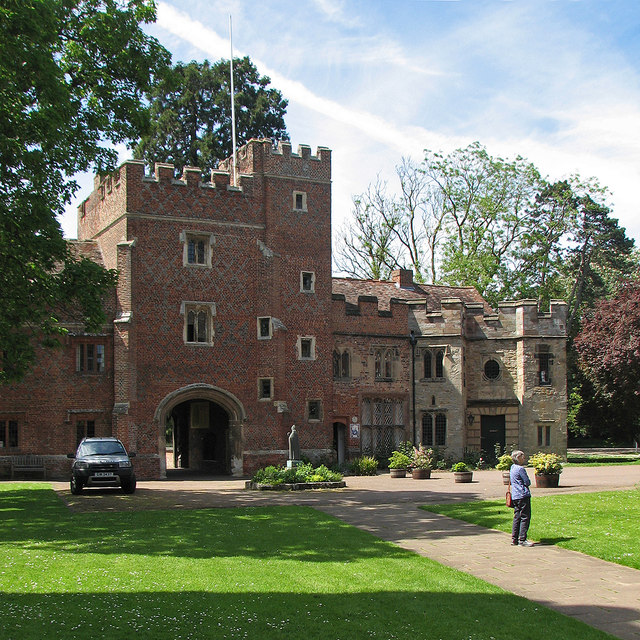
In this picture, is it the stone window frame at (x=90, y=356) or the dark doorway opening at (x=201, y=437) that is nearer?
the stone window frame at (x=90, y=356)

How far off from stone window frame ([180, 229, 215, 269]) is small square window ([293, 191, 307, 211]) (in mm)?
3900

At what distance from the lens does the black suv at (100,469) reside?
827 inches

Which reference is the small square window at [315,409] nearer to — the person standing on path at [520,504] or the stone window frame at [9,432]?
the stone window frame at [9,432]

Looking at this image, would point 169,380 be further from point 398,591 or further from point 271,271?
point 398,591

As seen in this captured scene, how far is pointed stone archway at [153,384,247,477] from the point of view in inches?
1128

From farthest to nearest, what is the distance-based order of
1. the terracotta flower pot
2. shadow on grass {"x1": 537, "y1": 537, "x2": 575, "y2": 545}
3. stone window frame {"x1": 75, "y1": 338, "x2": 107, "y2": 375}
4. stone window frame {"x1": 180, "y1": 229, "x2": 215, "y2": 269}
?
stone window frame {"x1": 180, "y1": 229, "x2": 215, "y2": 269}
stone window frame {"x1": 75, "y1": 338, "x2": 107, "y2": 375}
the terracotta flower pot
shadow on grass {"x1": 537, "y1": 537, "x2": 575, "y2": 545}

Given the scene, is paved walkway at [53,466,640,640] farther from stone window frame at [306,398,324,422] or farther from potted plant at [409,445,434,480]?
stone window frame at [306,398,324,422]

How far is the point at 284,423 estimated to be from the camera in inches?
1197

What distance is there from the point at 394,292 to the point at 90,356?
1557cm

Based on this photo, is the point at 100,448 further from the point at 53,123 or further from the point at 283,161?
the point at 283,161

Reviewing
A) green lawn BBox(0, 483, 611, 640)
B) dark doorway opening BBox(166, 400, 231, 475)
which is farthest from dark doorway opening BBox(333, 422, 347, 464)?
green lawn BBox(0, 483, 611, 640)

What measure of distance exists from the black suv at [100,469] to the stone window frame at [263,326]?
9513 mm

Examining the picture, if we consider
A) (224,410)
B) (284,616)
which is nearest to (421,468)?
(224,410)

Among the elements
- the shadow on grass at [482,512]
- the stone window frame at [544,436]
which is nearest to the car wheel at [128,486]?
the shadow on grass at [482,512]
